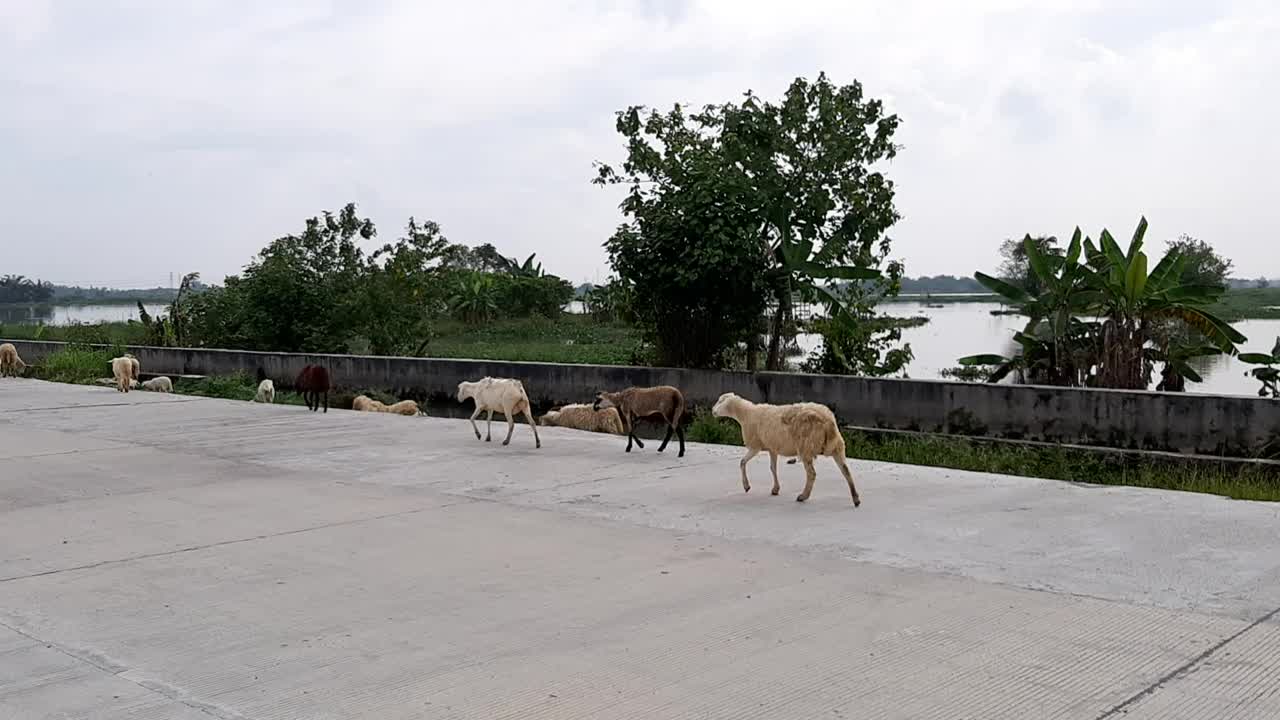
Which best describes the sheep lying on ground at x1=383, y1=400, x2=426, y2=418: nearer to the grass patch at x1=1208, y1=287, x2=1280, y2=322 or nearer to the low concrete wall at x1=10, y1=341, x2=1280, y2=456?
the low concrete wall at x1=10, y1=341, x2=1280, y2=456

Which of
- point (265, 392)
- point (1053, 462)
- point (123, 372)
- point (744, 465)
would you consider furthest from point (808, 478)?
point (123, 372)

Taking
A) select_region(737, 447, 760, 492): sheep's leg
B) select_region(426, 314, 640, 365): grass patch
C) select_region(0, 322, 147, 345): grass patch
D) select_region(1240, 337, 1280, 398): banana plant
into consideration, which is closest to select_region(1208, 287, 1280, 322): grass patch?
select_region(426, 314, 640, 365): grass patch

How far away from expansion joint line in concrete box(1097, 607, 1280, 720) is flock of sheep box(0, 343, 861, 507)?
9.27 feet

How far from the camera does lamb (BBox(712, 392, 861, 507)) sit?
750 centimetres

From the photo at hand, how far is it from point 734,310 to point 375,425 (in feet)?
15.6

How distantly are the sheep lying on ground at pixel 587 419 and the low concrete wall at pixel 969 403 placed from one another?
1.05 m

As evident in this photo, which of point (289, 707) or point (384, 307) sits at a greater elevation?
point (384, 307)

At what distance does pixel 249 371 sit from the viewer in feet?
68.1

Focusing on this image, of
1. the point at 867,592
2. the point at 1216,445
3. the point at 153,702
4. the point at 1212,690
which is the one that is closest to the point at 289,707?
the point at 153,702

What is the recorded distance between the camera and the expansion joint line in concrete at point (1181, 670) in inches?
154

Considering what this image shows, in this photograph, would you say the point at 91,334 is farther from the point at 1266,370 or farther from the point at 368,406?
the point at 1266,370

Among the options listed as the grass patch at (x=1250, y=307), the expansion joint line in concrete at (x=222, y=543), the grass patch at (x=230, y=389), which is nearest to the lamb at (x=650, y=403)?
the expansion joint line in concrete at (x=222, y=543)

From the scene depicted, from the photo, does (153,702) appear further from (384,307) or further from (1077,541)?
(384,307)

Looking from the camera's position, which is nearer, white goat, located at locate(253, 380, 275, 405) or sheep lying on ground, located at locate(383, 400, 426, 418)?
sheep lying on ground, located at locate(383, 400, 426, 418)
